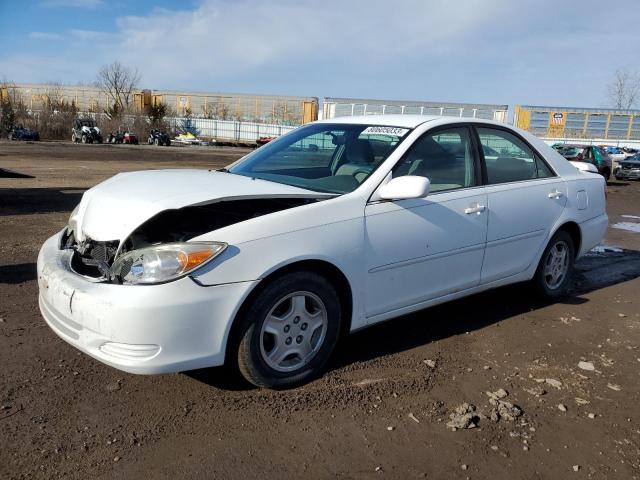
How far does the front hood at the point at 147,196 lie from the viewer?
10.5 ft

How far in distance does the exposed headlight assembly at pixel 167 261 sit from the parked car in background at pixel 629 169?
26.0m

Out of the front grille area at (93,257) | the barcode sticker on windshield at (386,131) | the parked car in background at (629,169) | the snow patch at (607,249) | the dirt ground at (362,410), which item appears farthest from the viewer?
the parked car in background at (629,169)

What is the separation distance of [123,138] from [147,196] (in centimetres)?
5373

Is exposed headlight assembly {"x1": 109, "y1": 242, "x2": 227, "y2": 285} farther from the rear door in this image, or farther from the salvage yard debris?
the rear door

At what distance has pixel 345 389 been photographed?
3.46m

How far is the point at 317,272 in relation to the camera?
3.45 meters

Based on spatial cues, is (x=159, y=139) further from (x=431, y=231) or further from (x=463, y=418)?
(x=463, y=418)

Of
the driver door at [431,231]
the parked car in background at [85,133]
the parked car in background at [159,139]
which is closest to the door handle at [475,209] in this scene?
the driver door at [431,231]

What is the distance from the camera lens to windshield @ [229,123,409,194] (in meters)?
3.96

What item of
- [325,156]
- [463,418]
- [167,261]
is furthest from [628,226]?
[167,261]

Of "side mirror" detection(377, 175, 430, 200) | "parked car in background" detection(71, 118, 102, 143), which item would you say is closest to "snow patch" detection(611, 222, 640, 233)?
"side mirror" detection(377, 175, 430, 200)

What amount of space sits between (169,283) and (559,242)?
3826 mm

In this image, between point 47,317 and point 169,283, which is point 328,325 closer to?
point 169,283

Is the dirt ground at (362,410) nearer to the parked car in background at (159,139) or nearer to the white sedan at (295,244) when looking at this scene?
the white sedan at (295,244)
